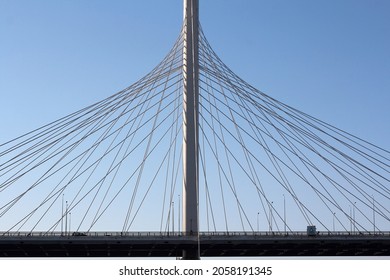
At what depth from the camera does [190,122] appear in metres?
69.9

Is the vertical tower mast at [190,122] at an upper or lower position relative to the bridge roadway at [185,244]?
upper

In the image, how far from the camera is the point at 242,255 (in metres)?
82.3

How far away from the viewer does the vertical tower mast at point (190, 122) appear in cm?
6819

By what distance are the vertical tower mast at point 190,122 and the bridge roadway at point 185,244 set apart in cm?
156

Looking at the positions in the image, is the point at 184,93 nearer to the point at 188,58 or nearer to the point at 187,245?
the point at 188,58

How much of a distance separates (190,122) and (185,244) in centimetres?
975

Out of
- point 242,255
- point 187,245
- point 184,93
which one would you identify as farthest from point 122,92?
point 242,255

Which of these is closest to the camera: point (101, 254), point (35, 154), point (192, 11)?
point (35, 154)

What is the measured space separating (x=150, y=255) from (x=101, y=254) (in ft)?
14.9

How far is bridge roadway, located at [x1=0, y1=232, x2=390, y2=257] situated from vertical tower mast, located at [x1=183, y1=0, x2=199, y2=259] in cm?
156

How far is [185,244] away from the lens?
6838cm

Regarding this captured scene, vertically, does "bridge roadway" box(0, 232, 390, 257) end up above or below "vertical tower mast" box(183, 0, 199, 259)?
below

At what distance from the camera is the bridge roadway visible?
70206 millimetres

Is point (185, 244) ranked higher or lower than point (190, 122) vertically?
lower
